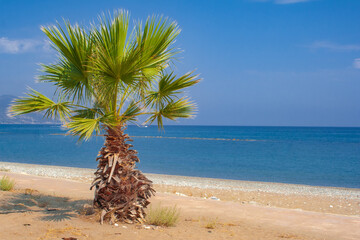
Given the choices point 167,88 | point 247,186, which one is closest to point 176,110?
point 167,88

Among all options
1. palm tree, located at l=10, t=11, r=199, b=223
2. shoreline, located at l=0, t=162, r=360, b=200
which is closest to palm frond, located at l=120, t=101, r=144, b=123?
palm tree, located at l=10, t=11, r=199, b=223

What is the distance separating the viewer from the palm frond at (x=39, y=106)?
6879 mm

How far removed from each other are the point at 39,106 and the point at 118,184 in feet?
7.38

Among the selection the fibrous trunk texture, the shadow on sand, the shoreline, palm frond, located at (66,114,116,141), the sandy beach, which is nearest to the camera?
palm frond, located at (66,114,116,141)

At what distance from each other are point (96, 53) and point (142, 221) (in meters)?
3.57

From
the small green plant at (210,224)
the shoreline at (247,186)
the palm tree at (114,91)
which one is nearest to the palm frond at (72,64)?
the palm tree at (114,91)

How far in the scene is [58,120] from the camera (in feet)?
22.5

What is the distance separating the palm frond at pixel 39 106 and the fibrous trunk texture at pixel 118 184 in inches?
41.6

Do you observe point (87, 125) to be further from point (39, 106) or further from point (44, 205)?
point (44, 205)

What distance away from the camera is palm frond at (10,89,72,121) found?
22.6 ft

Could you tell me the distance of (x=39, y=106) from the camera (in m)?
6.90

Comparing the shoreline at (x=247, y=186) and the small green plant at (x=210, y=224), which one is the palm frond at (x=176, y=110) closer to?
the small green plant at (x=210, y=224)

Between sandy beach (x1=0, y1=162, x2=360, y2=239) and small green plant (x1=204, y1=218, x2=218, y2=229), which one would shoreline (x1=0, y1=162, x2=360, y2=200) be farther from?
small green plant (x1=204, y1=218, x2=218, y2=229)

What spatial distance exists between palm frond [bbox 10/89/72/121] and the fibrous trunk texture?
1.06 metres
